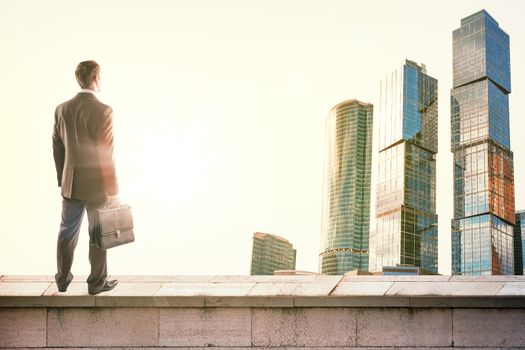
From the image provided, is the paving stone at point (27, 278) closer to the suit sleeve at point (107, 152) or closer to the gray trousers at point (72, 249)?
the gray trousers at point (72, 249)

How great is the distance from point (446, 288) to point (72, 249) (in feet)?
14.2

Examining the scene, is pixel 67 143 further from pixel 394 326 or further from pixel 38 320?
pixel 394 326

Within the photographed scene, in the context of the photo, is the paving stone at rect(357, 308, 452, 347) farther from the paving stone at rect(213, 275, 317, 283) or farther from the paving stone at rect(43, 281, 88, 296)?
the paving stone at rect(43, 281, 88, 296)

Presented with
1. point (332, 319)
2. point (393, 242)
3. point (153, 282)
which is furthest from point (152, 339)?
point (393, 242)

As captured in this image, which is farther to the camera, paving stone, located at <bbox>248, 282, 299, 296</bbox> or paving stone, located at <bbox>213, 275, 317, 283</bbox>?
paving stone, located at <bbox>213, 275, 317, 283</bbox>

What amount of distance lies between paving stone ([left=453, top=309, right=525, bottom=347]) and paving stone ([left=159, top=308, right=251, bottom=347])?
2249 mm

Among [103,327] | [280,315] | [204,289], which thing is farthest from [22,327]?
[280,315]

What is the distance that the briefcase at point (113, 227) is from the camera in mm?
7891

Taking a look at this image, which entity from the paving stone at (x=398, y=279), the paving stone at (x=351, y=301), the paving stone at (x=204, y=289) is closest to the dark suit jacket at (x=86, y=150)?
the paving stone at (x=204, y=289)

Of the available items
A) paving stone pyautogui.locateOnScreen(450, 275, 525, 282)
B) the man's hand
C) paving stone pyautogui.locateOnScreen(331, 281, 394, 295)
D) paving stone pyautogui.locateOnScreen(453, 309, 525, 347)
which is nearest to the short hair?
the man's hand

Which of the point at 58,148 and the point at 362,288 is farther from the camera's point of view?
the point at 58,148

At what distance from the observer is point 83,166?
8188 mm

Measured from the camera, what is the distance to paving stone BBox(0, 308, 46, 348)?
25.1ft

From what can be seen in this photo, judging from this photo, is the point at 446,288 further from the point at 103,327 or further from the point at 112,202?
the point at 112,202
